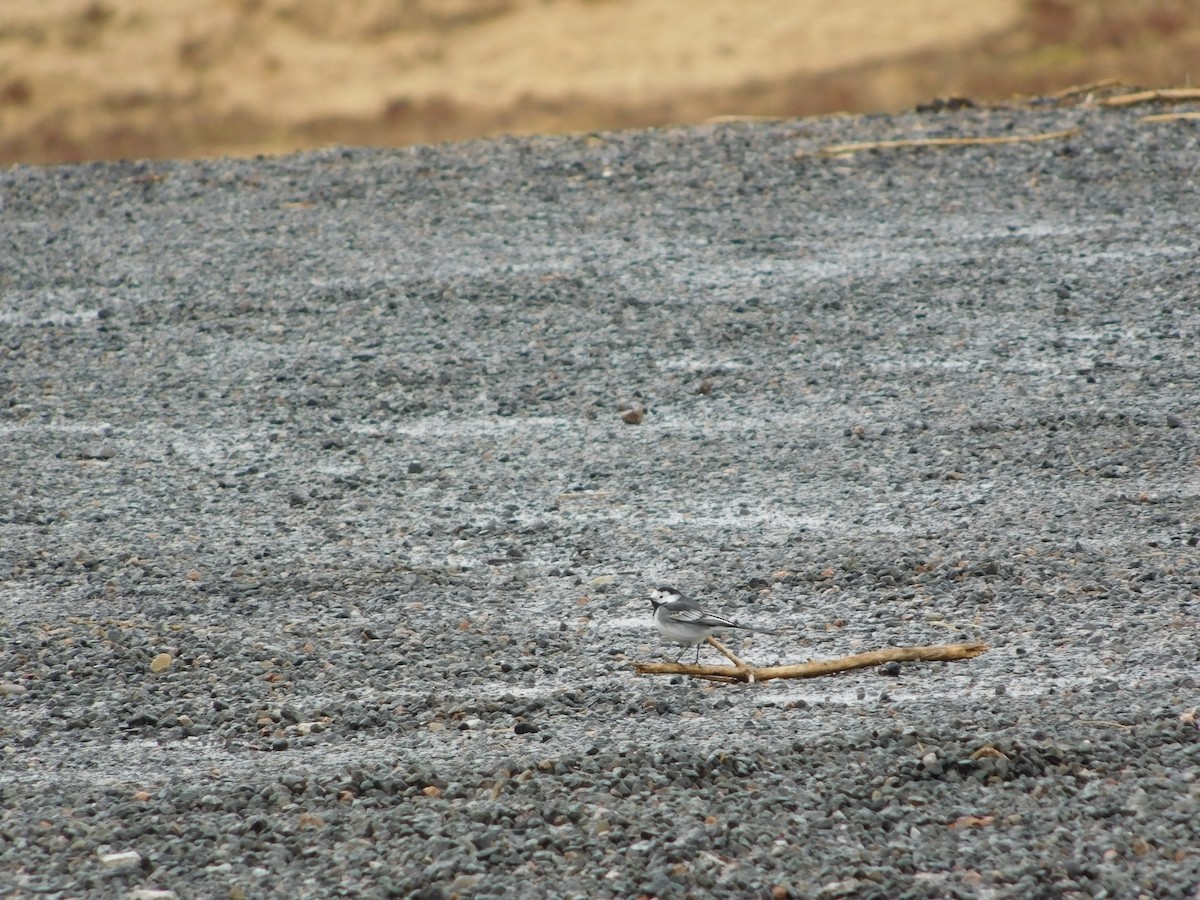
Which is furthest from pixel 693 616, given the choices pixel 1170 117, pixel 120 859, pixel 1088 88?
pixel 1088 88

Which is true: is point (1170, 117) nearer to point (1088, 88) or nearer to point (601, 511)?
point (1088, 88)

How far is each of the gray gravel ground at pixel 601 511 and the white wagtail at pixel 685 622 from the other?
0.17m

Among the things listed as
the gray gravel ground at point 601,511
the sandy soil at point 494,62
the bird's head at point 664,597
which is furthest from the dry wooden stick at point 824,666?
the sandy soil at point 494,62

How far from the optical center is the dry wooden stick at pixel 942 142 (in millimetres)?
8234

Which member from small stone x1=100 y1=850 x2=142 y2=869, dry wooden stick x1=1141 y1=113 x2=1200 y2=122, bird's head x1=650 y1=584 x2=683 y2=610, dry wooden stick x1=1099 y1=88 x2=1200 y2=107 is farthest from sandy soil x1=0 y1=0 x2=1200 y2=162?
small stone x1=100 y1=850 x2=142 y2=869

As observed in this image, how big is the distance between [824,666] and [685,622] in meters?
0.38

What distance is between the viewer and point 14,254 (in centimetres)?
796

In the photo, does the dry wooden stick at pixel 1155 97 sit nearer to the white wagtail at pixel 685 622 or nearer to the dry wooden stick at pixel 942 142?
the dry wooden stick at pixel 942 142

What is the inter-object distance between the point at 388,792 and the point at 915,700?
135 centimetres

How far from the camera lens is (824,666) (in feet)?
12.6

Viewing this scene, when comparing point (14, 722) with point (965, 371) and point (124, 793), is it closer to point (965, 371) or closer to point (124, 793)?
point (124, 793)

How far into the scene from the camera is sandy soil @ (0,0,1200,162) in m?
9.07

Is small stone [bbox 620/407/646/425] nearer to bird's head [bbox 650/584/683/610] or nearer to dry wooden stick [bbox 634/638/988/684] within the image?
bird's head [bbox 650/584/683/610]

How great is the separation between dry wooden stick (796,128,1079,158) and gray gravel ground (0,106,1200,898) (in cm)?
11
